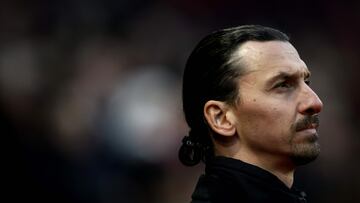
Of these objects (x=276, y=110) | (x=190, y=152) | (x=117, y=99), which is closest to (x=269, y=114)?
(x=276, y=110)

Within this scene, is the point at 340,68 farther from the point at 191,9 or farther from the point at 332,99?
the point at 191,9

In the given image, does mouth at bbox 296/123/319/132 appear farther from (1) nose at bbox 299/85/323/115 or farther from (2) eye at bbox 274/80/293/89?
(2) eye at bbox 274/80/293/89

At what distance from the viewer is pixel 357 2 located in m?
7.50

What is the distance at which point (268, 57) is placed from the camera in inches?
126

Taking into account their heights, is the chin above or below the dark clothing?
above

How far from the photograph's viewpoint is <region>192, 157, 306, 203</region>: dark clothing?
306 cm

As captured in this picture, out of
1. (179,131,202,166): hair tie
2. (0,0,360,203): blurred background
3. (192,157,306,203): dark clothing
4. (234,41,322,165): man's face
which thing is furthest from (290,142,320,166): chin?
(0,0,360,203): blurred background

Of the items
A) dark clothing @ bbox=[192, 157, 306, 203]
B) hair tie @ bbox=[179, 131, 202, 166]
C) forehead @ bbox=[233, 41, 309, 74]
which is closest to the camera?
dark clothing @ bbox=[192, 157, 306, 203]

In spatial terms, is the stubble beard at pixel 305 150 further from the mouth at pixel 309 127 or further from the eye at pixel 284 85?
the eye at pixel 284 85

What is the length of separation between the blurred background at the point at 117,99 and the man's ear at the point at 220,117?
6.35 ft

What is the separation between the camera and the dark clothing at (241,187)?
10.0 ft

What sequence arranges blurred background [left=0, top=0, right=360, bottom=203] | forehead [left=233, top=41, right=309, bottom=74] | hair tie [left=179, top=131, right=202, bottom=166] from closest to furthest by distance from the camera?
forehead [left=233, top=41, right=309, bottom=74]
hair tie [left=179, top=131, right=202, bottom=166]
blurred background [left=0, top=0, right=360, bottom=203]

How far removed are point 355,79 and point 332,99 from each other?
0.45m

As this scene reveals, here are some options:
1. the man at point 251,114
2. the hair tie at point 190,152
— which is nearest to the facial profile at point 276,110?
the man at point 251,114
